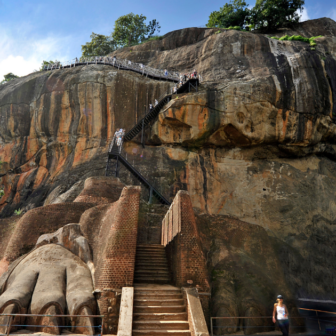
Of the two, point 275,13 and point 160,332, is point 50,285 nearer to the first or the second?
point 160,332

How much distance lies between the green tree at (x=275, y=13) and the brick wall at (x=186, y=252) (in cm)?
3254

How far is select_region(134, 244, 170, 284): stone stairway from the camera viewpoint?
1052cm

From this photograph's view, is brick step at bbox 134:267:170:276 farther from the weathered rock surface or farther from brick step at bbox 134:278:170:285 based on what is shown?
the weathered rock surface

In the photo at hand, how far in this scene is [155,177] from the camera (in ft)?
80.5

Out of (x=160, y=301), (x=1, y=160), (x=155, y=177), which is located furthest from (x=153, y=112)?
(x=160, y=301)

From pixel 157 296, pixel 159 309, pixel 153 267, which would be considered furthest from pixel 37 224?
pixel 159 309

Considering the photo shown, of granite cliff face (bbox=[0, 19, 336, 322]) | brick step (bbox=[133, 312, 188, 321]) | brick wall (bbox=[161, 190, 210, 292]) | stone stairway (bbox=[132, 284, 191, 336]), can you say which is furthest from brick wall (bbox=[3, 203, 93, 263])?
brick step (bbox=[133, 312, 188, 321])

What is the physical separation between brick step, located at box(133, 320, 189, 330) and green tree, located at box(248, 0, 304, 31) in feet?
119

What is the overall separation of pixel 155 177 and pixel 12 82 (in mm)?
20240

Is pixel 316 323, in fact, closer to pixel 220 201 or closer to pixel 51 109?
pixel 220 201

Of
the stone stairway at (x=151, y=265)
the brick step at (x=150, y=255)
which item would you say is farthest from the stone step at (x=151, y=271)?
the brick step at (x=150, y=255)

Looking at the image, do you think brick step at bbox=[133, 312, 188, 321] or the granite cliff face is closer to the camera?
brick step at bbox=[133, 312, 188, 321]

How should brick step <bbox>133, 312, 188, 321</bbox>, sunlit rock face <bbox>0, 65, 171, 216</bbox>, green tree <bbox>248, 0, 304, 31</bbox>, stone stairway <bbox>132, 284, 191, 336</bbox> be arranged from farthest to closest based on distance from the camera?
green tree <bbox>248, 0, 304, 31</bbox>
sunlit rock face <bbox>0, 65, 171, 216</bbox>
brick step <bbox>133, 312, 188, 321</bbox>
stone stairway <bbox>132, 284, 191, 336</bbox>

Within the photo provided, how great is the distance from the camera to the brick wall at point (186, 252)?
923cm
